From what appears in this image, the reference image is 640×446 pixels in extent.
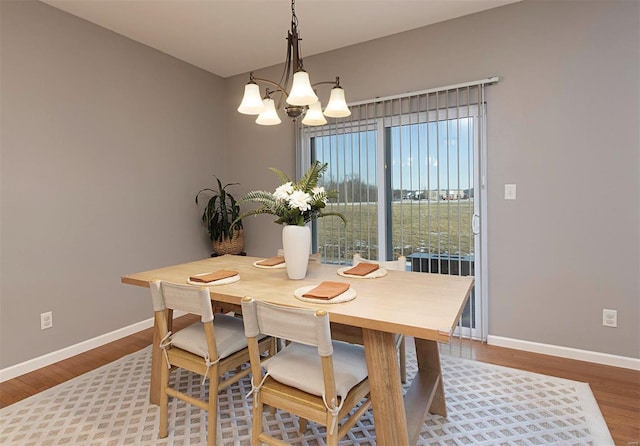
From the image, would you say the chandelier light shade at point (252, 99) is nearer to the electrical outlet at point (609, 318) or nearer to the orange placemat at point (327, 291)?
the orange placemat at point (327, 291)

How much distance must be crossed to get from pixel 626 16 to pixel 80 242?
14.3 feet

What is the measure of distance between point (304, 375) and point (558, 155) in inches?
95.8

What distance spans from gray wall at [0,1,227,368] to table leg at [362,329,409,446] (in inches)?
103

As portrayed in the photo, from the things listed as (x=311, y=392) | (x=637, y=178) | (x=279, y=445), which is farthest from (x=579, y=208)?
(x=279, y=445)

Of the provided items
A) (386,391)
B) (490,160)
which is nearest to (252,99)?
(386,391)

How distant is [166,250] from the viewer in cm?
362

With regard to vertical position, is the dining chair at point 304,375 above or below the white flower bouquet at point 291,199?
below

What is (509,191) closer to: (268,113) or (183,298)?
(268,113)

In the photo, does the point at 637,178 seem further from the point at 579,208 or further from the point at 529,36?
the point at 529,36

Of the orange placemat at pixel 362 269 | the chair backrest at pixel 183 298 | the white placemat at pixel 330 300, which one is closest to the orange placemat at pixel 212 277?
the chair backrest at pixel 183 298

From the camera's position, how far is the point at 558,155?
260cm

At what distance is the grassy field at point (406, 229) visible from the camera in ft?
9.66

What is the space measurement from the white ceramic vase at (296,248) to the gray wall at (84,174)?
6.63ft

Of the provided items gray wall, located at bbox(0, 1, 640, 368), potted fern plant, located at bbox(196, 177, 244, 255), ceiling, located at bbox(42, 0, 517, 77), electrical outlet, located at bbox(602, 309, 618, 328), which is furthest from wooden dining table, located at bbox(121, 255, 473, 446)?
ceiling, located at bbox(42, 0, 517, 77)
